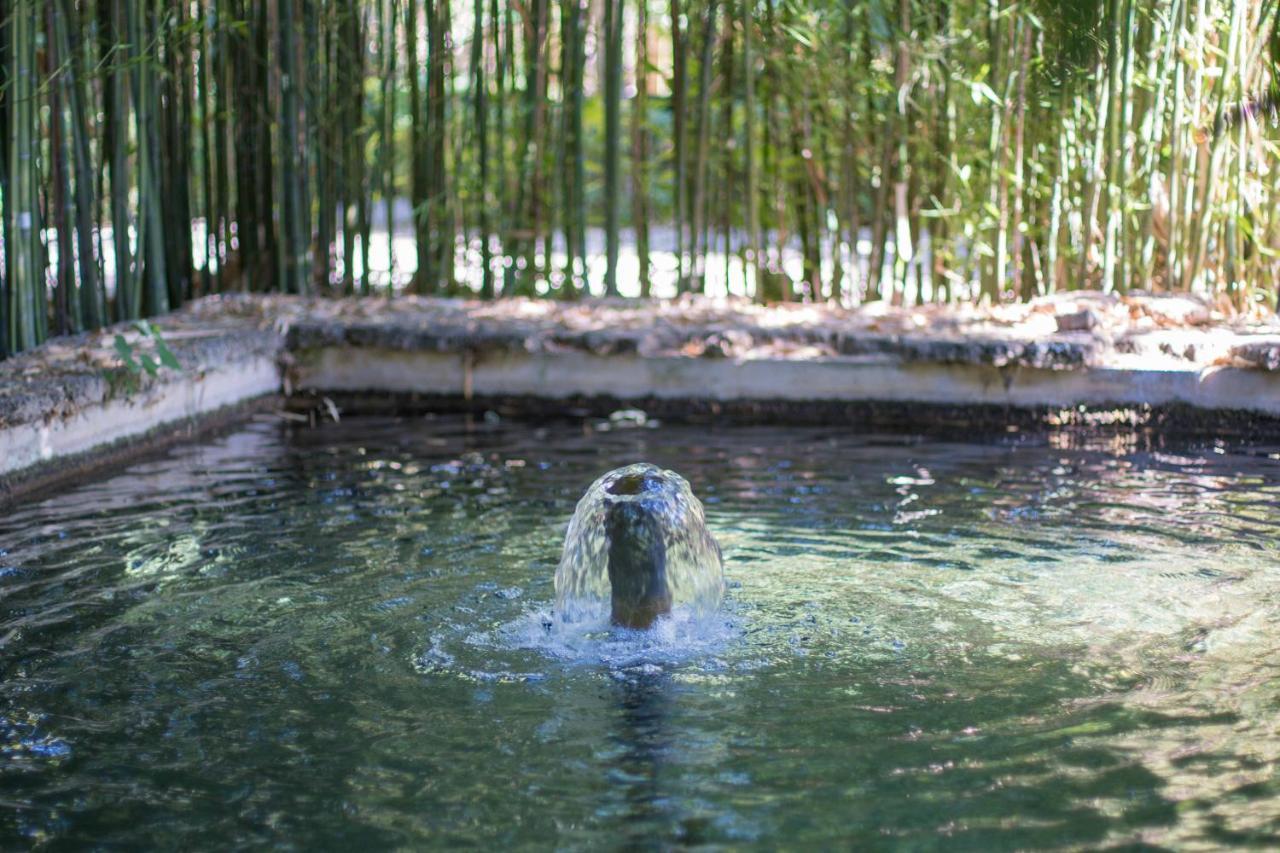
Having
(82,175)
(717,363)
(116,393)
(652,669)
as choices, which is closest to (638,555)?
(652,669)

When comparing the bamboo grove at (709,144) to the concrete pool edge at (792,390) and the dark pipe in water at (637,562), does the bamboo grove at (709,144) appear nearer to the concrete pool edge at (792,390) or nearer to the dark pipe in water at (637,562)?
the concrete pool edge at (792,390)

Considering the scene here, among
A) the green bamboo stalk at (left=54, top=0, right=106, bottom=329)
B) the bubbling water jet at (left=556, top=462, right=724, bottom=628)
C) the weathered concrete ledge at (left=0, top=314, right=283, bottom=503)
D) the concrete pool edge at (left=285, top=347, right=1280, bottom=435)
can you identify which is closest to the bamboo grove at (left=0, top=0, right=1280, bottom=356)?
the green bamboo stalk at (left=54, top=0, right=106, bottom=329)

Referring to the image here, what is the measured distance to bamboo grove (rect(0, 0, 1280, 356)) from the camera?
5613 mm

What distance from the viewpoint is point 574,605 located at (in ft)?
10.3

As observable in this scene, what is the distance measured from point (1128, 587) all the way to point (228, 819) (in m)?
2.01

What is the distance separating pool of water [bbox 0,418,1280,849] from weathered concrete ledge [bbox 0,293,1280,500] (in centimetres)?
58

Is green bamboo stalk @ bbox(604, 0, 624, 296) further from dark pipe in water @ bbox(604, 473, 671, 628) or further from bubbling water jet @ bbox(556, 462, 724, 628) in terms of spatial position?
dark pipe in water @ bbox(604, 473, 671, 628)

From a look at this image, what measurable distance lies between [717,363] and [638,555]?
2563 mm

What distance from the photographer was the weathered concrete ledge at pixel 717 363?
5.08 metres

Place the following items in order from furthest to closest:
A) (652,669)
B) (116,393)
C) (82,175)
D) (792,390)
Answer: (792,390) < (82,175) < (116,393) < (652,669)

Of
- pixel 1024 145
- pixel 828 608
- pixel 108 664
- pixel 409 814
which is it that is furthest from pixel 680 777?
pixel 1024 145

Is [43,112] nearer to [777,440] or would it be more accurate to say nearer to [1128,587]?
[777,440]

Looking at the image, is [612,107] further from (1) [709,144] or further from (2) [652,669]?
(2) [652,669]

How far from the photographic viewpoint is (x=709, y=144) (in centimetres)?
674
